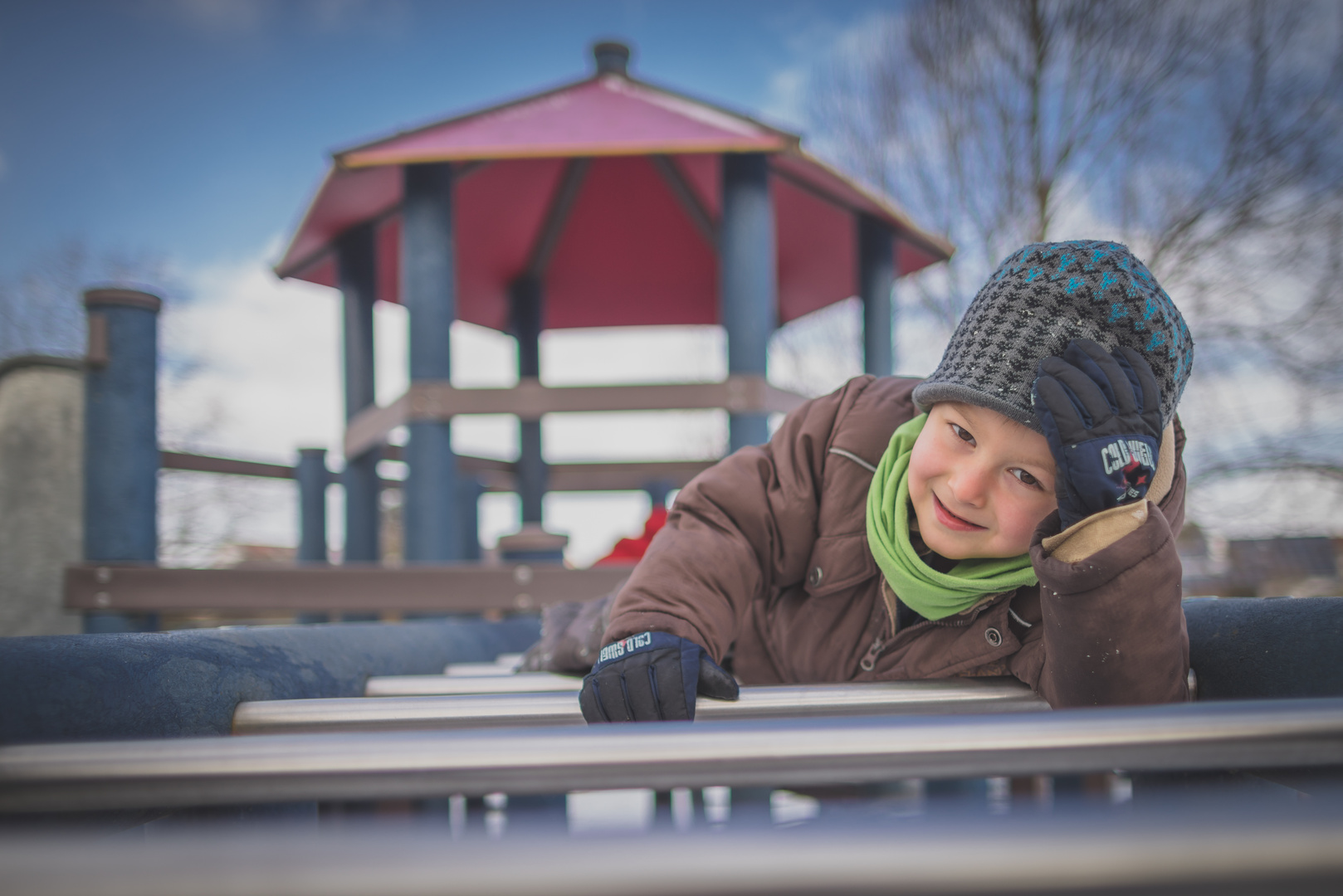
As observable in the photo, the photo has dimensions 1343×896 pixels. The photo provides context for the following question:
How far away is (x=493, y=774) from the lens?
1.75 feet

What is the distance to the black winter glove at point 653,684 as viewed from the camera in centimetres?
95

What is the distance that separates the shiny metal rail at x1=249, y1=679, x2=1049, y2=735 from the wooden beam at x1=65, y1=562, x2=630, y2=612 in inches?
82.4

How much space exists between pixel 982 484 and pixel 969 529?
0.21 ft

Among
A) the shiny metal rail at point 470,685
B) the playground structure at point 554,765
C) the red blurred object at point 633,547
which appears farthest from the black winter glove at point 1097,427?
the red blurred object at point 633,547

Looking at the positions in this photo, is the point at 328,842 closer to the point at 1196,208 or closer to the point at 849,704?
the point at 849,704

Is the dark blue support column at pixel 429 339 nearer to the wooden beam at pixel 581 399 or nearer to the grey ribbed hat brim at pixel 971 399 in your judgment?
the wooden beam at pixel 581 399

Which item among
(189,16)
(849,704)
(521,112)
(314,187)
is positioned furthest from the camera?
(189,16)

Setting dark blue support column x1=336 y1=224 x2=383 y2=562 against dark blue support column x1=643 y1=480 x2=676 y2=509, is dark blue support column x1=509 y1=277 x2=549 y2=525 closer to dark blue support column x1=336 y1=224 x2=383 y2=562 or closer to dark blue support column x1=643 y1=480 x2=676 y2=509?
dark blue support column x1=643 y1=480 x2=676 y2=509

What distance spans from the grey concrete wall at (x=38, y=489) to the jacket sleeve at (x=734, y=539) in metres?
2.79

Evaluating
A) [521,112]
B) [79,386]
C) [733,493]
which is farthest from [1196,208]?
[79,386]

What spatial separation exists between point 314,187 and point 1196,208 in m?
5.68

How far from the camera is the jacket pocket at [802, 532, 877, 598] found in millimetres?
1329

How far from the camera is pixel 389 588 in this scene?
3.19 metres

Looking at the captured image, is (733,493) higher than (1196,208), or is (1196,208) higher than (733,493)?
(1196,208)
